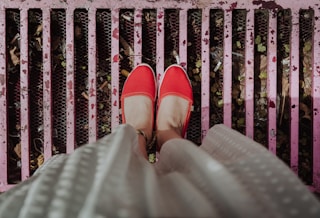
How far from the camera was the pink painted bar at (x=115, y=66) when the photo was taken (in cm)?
119

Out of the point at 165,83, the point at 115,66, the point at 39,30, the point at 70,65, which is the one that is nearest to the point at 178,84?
the point at 165,83

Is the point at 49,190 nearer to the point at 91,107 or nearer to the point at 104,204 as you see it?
the point at 104,204

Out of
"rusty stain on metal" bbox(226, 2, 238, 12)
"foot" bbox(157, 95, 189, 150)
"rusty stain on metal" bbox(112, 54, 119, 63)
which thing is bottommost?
"foot" bbox(157, 95, 189, 150)

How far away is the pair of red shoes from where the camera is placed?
1.20 m

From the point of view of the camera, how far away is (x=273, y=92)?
3.94 feet

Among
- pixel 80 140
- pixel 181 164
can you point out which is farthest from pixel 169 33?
pixel 181 164

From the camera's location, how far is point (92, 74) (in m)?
1.20

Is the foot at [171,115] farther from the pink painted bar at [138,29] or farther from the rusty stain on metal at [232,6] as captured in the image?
the rusty stain on metal at [232,6]

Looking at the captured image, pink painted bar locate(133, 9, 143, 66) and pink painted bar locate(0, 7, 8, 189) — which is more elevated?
pink painted bar locate(133, 9, 143, 66)

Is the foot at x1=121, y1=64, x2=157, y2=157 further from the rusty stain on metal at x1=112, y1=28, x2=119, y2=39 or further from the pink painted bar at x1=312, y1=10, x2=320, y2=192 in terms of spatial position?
the pink painted bar at x1=312, y1=10, x2=320, y2=192

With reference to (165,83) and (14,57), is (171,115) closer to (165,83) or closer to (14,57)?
(165,83)

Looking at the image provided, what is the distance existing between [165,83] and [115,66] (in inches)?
5.9

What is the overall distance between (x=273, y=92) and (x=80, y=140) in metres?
0.57

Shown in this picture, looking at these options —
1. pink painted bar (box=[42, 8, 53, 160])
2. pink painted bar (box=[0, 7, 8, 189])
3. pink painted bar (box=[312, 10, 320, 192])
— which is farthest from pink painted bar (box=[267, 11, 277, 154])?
pink painted bar (box=[0, 7, 8, 189])
